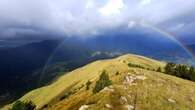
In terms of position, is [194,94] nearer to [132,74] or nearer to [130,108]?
[132,74]

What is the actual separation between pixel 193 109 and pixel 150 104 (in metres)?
13.6

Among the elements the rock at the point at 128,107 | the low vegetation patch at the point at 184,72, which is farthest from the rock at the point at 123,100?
the low vegetation patch at the point at 184,72

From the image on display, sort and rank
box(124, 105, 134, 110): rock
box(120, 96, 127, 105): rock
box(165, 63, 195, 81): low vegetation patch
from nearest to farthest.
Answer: box(124, 105, 134, 110): rock
box(120, 96, 127, 105): rock
box(165, 63, 195, 81): low vegetation patch

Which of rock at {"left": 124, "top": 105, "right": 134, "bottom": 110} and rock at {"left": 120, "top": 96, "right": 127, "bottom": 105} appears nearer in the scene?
rock at {"left": 124, "top": 105, "right": 134, "bottom": 110}

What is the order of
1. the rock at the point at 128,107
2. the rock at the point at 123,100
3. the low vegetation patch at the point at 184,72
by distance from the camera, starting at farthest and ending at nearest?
the low vegetation patch at the point at 184,72, the rock at the point at 123,100, the rock at the point at 128,107

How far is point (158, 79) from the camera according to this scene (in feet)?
419

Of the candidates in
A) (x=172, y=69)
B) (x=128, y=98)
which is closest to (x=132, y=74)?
(x=128, y=98)

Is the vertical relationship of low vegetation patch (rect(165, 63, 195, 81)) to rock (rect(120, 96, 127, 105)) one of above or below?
above

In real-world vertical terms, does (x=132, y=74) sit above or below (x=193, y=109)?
above

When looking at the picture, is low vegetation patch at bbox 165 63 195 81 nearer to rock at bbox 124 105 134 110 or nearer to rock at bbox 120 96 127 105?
rock at bbox 120 96 127 105

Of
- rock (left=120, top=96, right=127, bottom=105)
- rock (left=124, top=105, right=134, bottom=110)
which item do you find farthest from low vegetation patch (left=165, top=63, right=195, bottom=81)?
rock (left=124, top=105, right=134, bottom=110)

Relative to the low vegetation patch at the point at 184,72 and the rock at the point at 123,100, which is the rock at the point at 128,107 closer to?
the rock at the point at 123,100

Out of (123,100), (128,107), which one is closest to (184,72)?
(123,100)

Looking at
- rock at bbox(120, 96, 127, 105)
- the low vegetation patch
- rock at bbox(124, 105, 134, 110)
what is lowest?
rock at bbox(124, 105, 134, 110)
